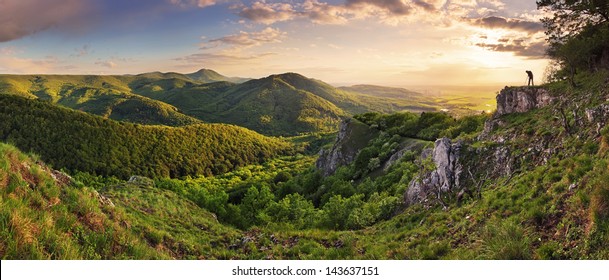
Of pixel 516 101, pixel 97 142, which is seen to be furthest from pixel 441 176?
pixel 97 142

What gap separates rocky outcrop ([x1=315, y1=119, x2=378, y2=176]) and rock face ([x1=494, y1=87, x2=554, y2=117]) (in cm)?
4402

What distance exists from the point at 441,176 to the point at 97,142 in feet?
497

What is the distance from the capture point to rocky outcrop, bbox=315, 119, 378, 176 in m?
77.4

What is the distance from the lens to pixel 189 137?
7067 inches

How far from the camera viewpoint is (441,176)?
2453 cm

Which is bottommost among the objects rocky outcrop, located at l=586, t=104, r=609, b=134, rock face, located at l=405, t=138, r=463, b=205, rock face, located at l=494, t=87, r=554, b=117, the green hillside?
the green hillside

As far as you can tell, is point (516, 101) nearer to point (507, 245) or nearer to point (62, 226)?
point (507, 245)

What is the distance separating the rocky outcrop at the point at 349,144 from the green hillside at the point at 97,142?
9794 centimetres

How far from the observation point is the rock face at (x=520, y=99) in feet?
94.8

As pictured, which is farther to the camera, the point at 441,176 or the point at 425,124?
the point at 425,124

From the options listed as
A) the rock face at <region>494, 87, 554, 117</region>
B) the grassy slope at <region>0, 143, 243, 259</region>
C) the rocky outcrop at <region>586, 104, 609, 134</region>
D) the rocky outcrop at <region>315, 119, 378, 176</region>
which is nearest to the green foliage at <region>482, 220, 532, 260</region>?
the grassy slope at <region>0, 143, 243, 259</region>

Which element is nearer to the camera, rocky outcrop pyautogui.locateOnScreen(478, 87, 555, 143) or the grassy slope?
the grassy slope

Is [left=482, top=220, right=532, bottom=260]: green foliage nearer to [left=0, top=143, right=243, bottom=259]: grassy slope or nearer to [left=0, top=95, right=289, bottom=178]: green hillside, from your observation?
[left=0, top=143, right=243, bottom=259]: grassy slope

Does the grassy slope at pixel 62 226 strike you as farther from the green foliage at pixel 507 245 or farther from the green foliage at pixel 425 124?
the green foliage at pixel 425 124
